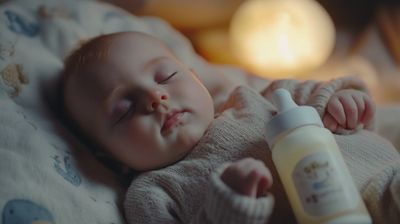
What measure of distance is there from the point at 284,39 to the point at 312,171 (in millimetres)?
774

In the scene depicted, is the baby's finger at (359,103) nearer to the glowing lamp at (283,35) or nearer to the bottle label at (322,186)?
the bottle label at (322,186)

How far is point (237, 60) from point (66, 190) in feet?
2.51

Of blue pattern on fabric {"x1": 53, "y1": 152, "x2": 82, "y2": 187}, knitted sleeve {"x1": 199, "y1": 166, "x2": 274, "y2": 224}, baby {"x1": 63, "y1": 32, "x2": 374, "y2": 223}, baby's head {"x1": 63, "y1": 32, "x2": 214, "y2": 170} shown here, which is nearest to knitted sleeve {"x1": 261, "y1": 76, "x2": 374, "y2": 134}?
baby {"x1": 63, "y1": 32, "x2": 374, "y2": 223}

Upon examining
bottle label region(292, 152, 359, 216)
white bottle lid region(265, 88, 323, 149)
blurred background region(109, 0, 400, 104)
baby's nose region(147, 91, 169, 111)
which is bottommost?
blurred background region(109, 0, 400, 104)

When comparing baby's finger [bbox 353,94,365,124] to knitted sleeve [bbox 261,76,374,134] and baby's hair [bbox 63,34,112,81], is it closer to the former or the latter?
knitted sleeve [bbox 261,76,374,134]

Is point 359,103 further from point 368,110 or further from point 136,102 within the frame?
point 136,102

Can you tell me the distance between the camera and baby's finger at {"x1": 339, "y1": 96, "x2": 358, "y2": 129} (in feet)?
2.70

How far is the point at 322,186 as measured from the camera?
625 millimetres

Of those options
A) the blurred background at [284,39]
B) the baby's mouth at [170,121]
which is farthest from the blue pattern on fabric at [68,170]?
the blurred background at [284,39]

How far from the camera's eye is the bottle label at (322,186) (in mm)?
620

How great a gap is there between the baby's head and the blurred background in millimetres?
501

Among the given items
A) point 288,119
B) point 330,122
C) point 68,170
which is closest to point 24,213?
point 68,170

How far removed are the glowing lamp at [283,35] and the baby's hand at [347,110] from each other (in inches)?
20.3

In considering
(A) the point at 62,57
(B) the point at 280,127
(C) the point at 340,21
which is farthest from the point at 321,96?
(C) the point at 340,21
